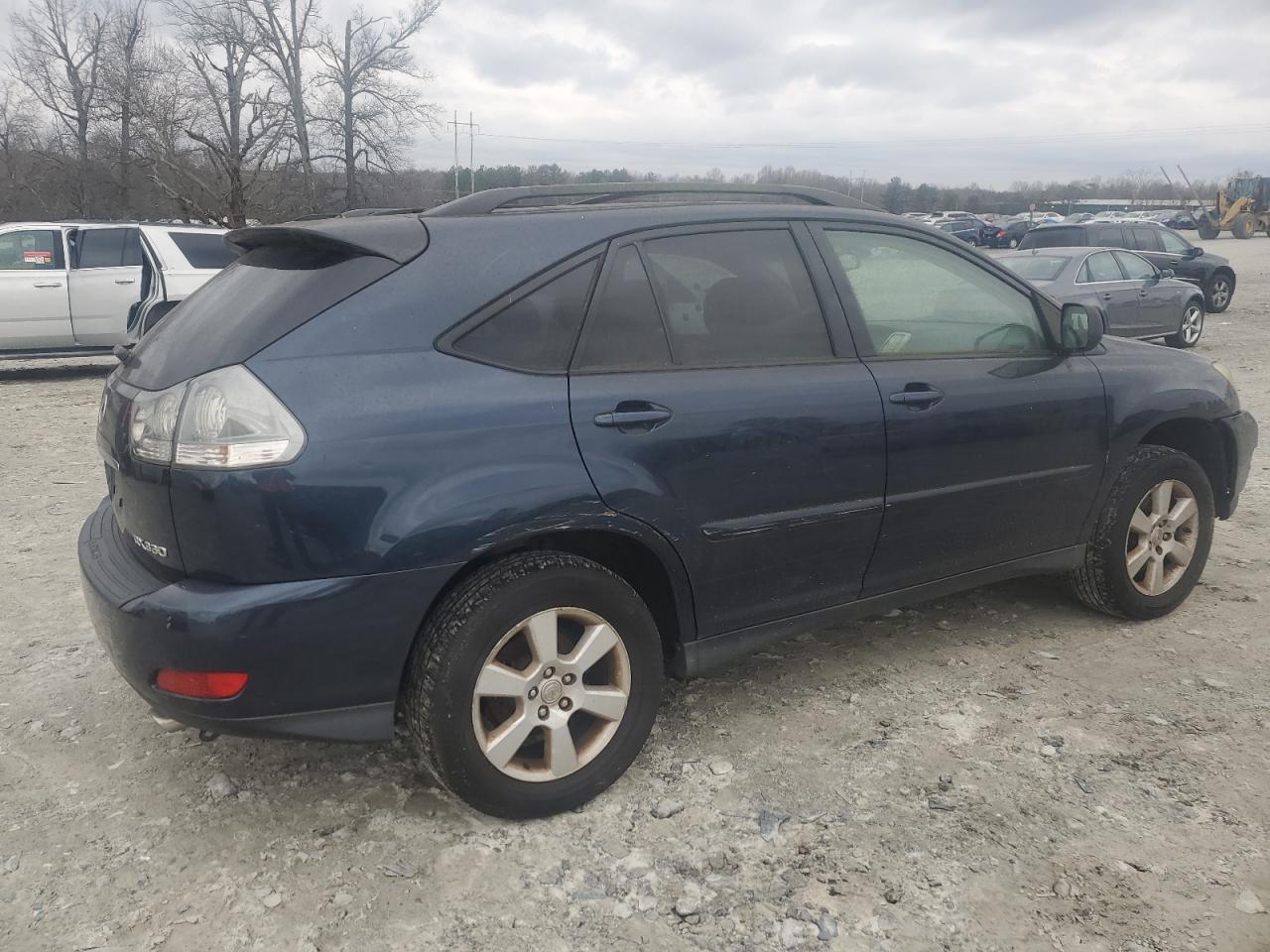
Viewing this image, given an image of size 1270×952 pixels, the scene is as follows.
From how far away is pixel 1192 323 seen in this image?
43.9 feet

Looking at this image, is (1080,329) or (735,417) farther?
(1080,329)

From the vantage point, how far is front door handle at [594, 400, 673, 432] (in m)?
2.77

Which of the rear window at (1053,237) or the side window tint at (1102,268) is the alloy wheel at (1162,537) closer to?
the side window tint at (1102,268)

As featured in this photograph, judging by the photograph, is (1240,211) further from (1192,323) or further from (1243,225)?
(1192,323)

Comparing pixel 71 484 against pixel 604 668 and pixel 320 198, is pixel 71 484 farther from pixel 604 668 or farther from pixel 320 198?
pixel 320 198

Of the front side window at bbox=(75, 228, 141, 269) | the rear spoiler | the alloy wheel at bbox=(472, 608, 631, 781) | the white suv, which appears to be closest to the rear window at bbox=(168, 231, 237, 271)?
the white suv

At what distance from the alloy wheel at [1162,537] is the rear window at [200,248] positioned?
32.0 ft

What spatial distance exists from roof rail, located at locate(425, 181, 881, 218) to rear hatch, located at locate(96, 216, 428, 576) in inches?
8.3

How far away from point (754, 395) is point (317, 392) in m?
1.26

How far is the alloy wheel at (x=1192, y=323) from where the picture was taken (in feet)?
43.4

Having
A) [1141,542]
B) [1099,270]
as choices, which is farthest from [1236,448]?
[1099,270]

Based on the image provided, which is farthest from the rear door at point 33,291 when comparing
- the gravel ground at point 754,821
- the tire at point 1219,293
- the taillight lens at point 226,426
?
the tire at point 1219,293

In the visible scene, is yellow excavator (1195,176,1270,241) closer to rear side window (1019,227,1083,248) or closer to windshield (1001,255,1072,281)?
rear side window (1019,227,1083,248)

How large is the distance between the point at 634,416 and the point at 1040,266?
9972 millimetres
